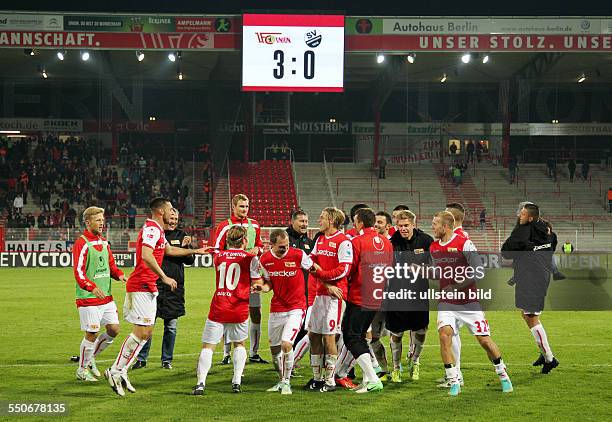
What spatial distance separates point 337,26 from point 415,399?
2811cm

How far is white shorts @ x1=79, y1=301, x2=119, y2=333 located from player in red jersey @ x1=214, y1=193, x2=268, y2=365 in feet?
5.21

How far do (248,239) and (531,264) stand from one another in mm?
3872

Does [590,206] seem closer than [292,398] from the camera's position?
No

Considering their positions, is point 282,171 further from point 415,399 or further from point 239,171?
point 415,399

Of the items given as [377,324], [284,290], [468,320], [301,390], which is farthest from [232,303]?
[468,320]

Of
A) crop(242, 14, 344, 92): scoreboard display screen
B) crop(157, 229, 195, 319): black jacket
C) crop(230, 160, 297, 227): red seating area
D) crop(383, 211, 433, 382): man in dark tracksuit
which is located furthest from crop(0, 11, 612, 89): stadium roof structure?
crop(383, 211, 433, 382): man in dark tracksuit

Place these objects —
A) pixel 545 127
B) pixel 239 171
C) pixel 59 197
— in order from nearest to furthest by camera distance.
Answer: pixel 59 197 < pixel 239 171 < pixel 545 127

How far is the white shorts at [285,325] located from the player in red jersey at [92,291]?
2113 millimetres

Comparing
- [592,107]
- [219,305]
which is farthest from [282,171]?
[219,305]

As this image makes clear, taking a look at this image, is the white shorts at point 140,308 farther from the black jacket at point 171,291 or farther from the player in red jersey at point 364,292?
the player in red jersey at point 364,292

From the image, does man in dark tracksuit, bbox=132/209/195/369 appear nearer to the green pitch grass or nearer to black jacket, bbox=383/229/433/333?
the green pitch grass

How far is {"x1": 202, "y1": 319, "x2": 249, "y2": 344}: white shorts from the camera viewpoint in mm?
10312

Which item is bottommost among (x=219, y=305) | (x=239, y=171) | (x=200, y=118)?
(x=219, y=305)

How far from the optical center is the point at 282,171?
47.1 meters
